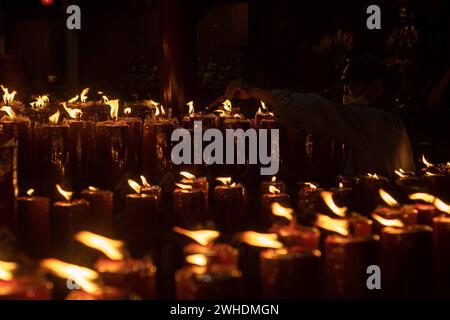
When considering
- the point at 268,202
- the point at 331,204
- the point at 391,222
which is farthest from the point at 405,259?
the point at 268,202

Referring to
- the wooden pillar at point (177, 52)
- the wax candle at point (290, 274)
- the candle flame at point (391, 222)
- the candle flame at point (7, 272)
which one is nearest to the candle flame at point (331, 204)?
the candle flame at point (391, 222)

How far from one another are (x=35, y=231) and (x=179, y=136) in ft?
3.72

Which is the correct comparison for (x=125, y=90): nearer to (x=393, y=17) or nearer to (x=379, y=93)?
(x=393, y=17)

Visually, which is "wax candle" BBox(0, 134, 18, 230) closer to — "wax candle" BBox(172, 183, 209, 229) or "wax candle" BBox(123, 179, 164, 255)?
"wax candle" BBox(123, 179, 164, 255)

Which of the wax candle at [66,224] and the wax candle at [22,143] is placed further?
the wax candle at [22,143]

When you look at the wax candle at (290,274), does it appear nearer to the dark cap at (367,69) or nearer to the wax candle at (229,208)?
the wax candle at (229,208)

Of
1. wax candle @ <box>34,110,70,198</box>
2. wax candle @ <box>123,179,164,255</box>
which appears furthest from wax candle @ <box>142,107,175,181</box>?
wax candle @ <box>123,179,164,255</box>

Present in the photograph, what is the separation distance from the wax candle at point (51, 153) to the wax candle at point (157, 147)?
0.36m

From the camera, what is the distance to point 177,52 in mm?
4117

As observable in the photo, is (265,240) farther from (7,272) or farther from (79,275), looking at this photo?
(7,272)

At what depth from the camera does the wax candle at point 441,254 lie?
176 centimetres

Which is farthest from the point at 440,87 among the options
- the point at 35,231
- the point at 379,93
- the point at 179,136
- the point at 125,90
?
the point at 125,90

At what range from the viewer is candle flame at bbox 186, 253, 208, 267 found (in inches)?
54.9

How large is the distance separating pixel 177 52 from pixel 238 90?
637 mm
